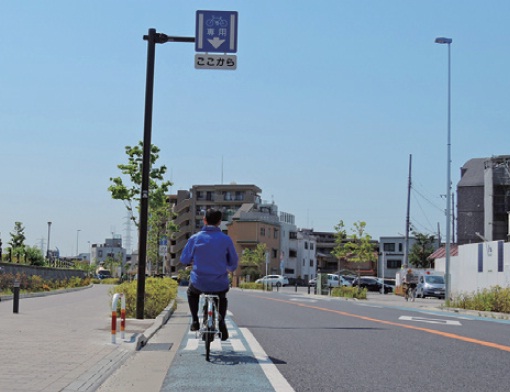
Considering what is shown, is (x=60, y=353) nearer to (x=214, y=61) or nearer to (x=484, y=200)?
(x=214, y=61)

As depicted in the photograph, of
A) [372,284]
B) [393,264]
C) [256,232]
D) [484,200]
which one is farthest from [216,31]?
[393,264]

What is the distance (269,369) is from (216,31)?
32.0 ft

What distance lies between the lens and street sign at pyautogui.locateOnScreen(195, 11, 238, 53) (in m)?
16.2

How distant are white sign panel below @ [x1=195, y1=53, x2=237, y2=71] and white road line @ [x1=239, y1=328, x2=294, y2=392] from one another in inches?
259

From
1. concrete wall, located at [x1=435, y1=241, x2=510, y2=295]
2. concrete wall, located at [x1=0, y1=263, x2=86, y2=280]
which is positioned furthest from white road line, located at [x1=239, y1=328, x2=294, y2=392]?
concrete wall, located at [x1=0, y1=263, x2=86, y2=280]

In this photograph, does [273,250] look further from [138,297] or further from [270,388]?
[270,388]

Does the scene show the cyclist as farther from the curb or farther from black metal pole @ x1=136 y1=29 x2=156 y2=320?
black metal pole @ x1=136 y1=29 x2=156 y2=320

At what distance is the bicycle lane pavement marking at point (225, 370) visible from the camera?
283 inches

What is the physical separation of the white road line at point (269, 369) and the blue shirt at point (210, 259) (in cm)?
108

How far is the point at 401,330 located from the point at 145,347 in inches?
219

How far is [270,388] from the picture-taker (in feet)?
23.2

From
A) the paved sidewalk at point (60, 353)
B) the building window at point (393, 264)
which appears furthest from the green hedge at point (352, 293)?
the building window at point (393, 264)

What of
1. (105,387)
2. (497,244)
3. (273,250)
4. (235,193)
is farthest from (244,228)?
(105,387)

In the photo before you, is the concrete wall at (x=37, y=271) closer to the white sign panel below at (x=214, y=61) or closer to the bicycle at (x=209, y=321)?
the white sign panel below at (x=214, y=61)
